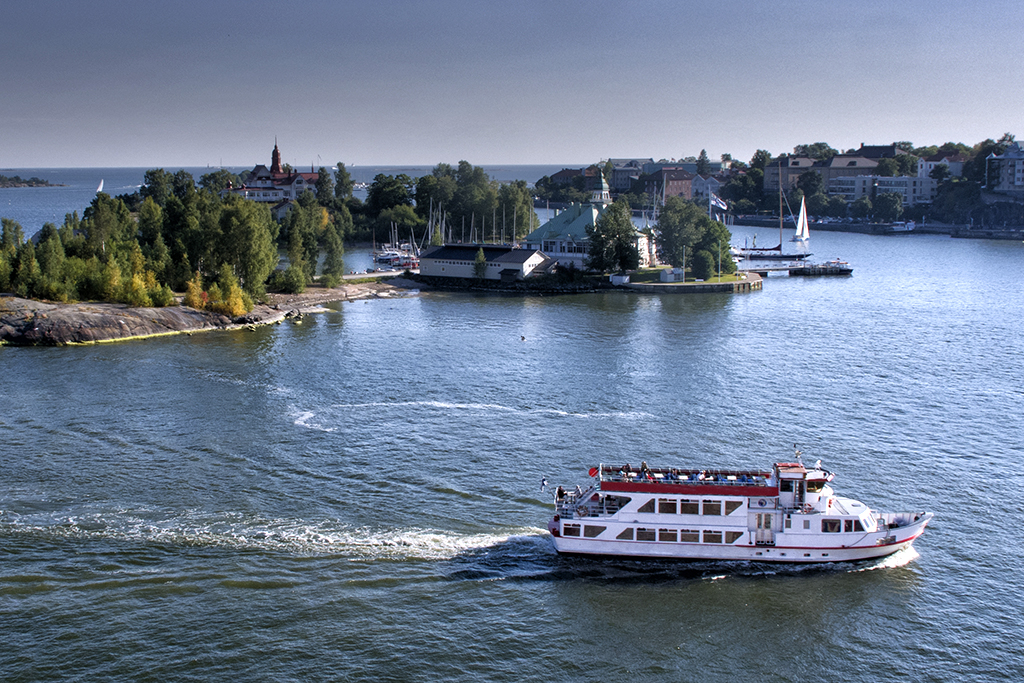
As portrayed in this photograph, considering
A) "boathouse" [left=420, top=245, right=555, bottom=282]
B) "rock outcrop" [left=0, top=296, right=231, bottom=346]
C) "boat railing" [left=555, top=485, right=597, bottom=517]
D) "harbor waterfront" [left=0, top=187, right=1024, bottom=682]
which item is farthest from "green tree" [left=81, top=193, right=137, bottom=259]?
"boat railing" [left=555, top=485, right=597, bottom=517]

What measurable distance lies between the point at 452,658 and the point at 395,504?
32.7 ft

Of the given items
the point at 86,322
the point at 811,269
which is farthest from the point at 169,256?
the point at 811,269

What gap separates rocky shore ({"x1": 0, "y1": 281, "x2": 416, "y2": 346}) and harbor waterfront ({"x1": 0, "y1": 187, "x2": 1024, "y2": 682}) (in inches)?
78.0

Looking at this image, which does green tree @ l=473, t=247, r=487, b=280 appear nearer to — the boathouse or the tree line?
the boathouse

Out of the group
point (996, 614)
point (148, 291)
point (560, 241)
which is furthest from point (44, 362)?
point (560, 241)

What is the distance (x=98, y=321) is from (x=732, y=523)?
169 feet

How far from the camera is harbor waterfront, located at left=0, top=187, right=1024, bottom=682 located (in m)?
25.1

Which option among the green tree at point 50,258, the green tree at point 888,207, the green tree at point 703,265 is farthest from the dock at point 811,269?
the green tree at point 50,258

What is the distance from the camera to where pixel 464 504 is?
34.0 meters

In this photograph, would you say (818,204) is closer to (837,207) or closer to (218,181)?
(837,207)

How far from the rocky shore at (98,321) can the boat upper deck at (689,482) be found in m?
46.7

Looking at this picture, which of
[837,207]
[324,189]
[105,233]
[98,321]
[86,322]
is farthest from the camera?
[837,207]

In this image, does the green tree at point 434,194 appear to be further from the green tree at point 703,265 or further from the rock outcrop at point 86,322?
the rock outcrop at point 86,322

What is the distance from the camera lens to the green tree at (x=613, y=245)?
98312 mm
